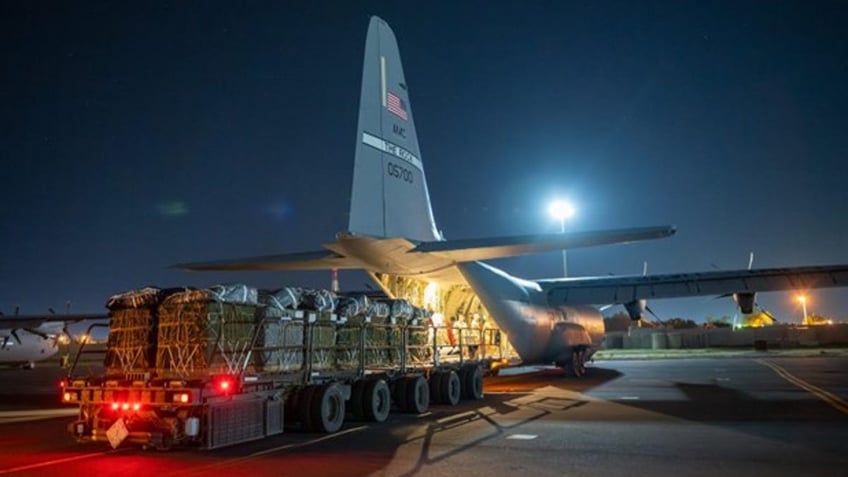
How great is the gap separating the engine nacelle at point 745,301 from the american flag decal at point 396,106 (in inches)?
668

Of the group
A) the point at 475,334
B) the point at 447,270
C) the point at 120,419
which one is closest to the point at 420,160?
the point at 447,270

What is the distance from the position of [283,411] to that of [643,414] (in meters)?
7.60

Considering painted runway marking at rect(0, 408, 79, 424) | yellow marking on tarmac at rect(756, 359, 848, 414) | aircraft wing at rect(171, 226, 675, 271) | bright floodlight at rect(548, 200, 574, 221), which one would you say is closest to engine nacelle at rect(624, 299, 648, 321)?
yellow marking on tarmac at rect(756, 359, 848, 414)

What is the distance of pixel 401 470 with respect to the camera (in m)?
8.38

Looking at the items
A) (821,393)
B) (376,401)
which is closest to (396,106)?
(376,401)

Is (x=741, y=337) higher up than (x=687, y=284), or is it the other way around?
(x=687, y=284)

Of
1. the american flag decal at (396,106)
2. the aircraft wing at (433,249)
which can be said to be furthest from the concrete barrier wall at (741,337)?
the american flag decal at (396,106)

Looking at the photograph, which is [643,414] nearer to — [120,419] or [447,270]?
[447,270]

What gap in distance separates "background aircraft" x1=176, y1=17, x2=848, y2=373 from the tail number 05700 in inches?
1.2

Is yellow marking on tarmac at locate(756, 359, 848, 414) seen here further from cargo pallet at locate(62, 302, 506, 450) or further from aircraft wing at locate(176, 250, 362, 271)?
aircraft wing at locate(176, 250, 362, 271)

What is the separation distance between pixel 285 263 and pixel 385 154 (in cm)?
454

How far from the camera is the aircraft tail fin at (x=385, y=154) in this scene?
585 inches

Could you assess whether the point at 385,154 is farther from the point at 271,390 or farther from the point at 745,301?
the point at 745,301

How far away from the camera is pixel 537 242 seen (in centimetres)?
1503
